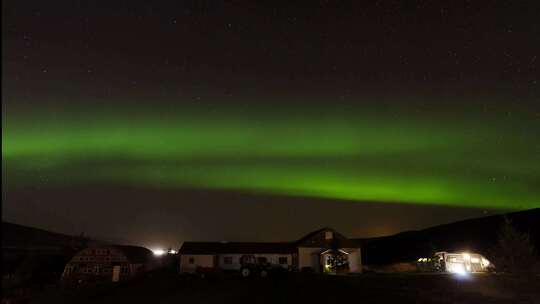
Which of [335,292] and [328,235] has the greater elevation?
[328,235]

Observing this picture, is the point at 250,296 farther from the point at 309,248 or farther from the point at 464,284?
the point at 309,248

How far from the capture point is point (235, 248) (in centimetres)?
6094

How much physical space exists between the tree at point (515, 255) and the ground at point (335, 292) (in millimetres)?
9583

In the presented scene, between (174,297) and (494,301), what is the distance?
65.6 feet

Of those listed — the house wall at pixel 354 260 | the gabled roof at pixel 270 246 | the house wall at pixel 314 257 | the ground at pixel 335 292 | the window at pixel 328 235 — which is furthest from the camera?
the window at pixel 328 235

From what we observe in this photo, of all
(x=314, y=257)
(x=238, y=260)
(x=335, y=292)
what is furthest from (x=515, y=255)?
(x=238, y=260)

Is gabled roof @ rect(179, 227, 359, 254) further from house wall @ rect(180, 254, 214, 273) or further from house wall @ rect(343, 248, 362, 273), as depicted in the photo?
house wall @ rect(343, 248, 362, 273)

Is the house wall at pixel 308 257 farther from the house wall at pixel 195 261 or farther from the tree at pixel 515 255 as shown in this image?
the tree at pixel 515 255

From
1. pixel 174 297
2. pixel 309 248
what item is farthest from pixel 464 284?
pixel 309 248

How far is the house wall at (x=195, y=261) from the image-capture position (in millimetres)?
57500

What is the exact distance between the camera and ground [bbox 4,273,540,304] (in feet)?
83.6

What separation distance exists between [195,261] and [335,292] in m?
33.1

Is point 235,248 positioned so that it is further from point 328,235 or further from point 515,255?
point 515,255

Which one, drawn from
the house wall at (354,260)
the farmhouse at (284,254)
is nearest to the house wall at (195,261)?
the farmhouse at (284,254)
